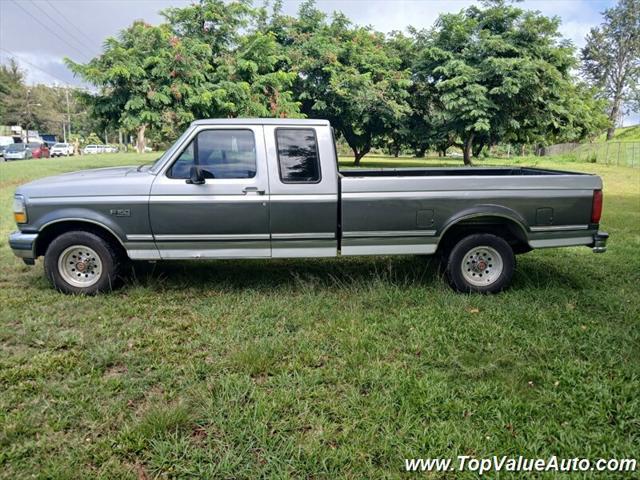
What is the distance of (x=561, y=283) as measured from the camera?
18.5 ft

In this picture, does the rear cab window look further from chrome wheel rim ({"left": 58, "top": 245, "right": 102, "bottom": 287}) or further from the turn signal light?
the turn signal light

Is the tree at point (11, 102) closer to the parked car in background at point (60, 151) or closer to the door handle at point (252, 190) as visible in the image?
Result: the parked car in background at point (60, 151)

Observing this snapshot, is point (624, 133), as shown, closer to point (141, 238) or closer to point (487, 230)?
point (487, 230)

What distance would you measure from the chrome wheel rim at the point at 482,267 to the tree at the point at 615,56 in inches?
2474

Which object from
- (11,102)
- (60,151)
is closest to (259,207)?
(60,151)

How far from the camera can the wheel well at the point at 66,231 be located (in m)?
Result: 4.95

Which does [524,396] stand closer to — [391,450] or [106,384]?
[391,450]

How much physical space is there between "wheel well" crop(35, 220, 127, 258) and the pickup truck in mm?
12

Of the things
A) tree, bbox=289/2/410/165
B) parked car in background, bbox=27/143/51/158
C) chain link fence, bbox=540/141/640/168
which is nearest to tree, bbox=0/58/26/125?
parked car in background, bbox=27/143/51/158

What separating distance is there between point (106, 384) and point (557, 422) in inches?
121

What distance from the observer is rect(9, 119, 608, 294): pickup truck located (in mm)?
4828

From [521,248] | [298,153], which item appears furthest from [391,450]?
[521,248]

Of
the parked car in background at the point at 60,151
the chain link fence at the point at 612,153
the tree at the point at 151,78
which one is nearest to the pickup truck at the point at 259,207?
the tree at the point at 151,78

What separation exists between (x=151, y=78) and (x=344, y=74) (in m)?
8.32
